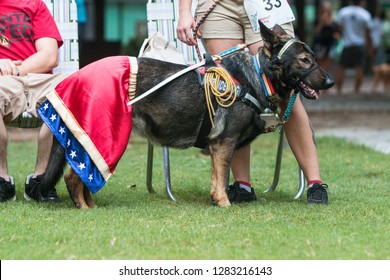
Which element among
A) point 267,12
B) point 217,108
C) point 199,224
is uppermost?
point 267,12

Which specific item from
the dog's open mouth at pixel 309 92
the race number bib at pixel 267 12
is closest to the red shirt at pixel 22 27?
the race number bib at pixel 267 12

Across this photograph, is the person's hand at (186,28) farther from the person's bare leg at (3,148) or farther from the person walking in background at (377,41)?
the person walking in background at (377,41)

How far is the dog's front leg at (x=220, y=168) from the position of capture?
595 centimetres

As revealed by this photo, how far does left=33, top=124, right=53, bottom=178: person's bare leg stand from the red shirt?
0.62 meters

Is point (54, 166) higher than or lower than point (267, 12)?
lower

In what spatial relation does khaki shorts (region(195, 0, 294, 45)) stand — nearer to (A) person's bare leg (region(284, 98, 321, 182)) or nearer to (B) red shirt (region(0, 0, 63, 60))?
(A) person's bare leg (region(284, 98, 321, 182))

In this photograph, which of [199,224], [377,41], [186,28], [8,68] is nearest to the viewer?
[199,224]

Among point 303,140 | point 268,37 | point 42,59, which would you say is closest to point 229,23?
point 268,37

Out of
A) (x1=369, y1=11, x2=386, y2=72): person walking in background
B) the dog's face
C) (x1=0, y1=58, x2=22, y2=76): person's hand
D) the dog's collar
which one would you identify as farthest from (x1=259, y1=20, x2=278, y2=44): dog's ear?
(x1=369, y1=11, x2=386, y2=72): person walking in background

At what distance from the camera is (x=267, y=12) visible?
617cm

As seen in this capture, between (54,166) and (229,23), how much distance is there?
1.61 m

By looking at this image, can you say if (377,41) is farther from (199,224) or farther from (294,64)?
(199,224)
